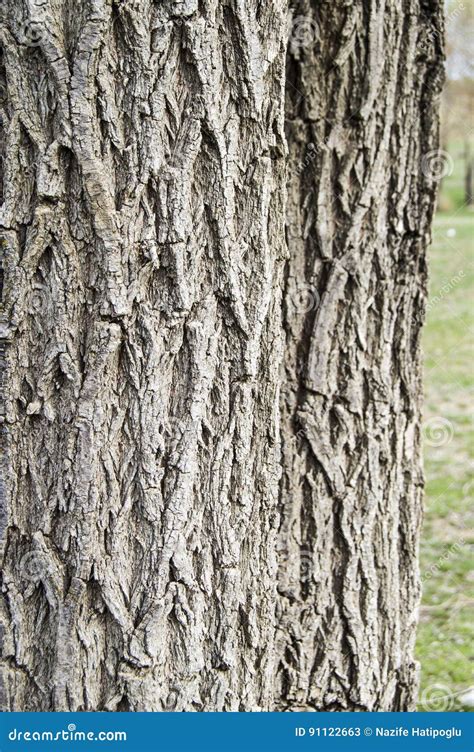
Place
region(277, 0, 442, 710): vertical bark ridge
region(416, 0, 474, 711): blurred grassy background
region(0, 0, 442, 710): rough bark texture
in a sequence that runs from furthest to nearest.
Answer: region(416, 0, 474, 711): blurred grassy background < region(277, 0, 442, 710): vertical bark ridge < region(0, 0, 442, 710): rough bark texture

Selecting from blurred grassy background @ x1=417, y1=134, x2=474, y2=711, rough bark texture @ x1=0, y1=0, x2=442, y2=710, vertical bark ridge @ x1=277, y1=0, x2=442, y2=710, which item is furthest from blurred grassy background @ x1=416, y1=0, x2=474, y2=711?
rough bark texture @ x1=0, y1=0, x2=442, y2=710

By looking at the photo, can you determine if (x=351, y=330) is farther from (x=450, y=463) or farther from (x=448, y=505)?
(x=450, y=463)

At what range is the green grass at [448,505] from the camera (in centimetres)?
349

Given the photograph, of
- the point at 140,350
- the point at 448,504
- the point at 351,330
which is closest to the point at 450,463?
the point at 448,504

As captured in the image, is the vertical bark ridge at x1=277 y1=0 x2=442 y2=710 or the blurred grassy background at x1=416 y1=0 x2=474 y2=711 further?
the blurred grassy background at x1=416 y1=0 x2=474 y2=711

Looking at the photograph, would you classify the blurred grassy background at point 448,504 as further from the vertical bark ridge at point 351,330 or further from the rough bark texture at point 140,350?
the rough bark texture at point 140,350

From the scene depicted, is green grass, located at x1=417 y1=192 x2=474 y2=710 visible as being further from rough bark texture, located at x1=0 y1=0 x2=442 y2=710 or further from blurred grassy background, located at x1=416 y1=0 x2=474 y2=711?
rough bark texture, located at x1=0 y1=0 x2=442 y2=710

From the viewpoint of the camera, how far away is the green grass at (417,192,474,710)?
137 inches

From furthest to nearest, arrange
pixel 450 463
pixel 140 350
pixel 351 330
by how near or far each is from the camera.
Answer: pixel 450 463 → pixel 351 330 → pixel 140 350

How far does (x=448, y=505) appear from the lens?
16.7 ft

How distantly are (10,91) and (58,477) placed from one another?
76 cm

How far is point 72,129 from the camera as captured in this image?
1423mm
